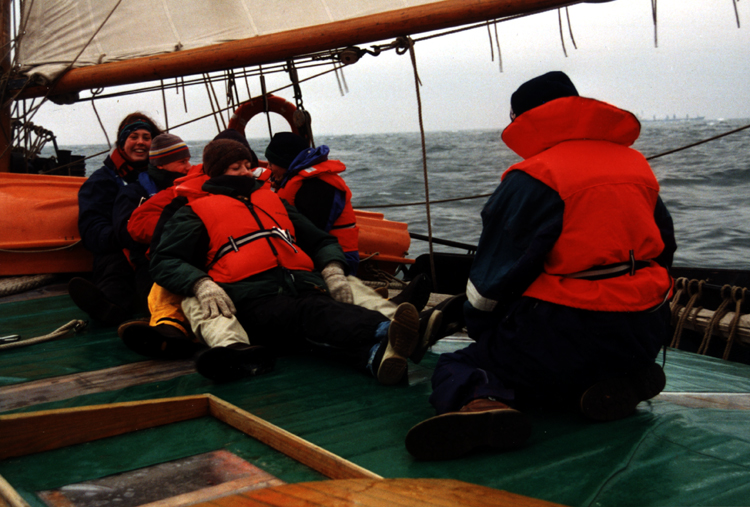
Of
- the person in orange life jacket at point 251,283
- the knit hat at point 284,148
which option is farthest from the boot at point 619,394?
the knit hat at point 284,148

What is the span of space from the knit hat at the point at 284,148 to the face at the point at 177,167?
0.49 metres

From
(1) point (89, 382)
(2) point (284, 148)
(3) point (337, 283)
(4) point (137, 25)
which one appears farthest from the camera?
(4) point (137, 25)

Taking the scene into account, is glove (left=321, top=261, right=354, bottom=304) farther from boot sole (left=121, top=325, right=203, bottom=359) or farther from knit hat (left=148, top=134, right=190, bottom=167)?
knit hat (left=148, top=134, right=190, bottom=167)

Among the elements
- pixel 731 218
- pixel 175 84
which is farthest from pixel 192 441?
pixel 731 218

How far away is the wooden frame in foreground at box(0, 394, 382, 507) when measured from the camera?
197 cm

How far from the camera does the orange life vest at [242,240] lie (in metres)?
3.20

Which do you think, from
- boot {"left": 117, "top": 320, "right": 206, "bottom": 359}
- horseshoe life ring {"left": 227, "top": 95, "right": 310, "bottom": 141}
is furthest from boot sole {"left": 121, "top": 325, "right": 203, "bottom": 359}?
horseshoe life ring {"left": 227, "top": 95, "right": 310, "bottom": 141}

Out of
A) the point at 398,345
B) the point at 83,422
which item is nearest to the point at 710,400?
the point at 398,345

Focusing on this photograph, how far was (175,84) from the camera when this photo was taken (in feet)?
19.1

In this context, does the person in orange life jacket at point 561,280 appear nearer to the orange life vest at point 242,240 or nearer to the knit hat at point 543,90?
the knit hat at point 543,90

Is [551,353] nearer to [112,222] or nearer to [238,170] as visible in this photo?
[238,170]

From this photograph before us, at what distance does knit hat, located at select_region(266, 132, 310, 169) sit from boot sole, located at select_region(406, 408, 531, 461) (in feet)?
8.46

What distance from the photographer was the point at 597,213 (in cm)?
207

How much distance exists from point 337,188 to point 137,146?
1.44 m
